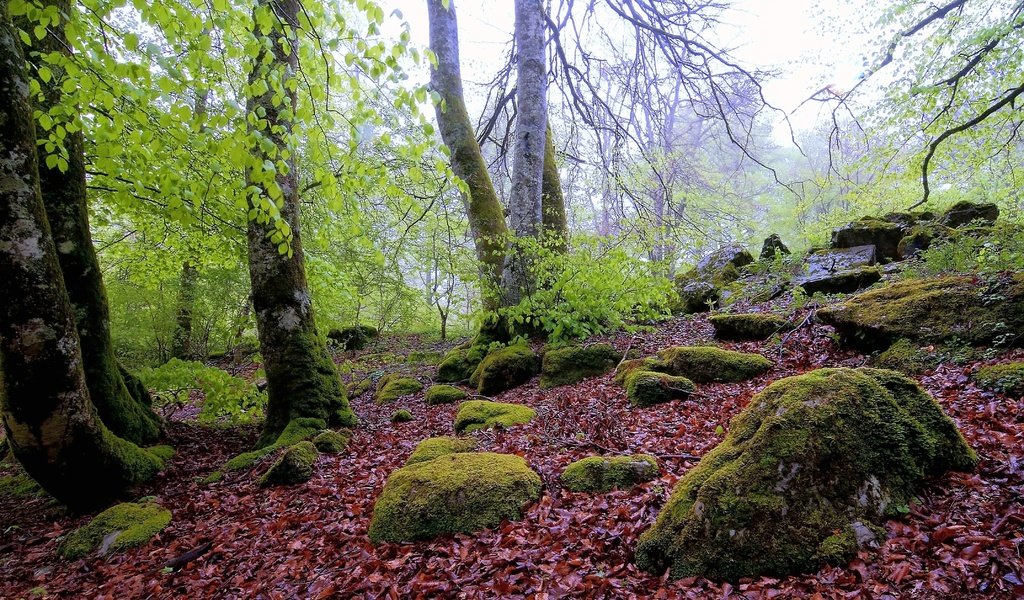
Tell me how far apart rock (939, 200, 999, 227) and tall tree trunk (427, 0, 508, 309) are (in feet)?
26.4

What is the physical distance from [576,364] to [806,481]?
14.6 feet

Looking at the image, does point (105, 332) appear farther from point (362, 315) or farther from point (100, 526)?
point (362, 315)

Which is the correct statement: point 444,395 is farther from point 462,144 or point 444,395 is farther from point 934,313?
point 934,313

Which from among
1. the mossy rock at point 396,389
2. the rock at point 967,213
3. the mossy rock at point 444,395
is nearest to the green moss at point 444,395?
the mossy rock at point 444,395

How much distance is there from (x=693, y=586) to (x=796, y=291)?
555 cm

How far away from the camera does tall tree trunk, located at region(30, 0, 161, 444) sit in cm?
465

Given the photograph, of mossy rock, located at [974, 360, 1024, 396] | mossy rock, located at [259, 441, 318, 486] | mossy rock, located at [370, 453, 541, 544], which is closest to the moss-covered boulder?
mossy rock, located at [370, 453, 541, 544]

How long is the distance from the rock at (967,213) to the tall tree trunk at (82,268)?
12.7 metres

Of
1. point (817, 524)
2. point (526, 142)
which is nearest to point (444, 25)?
point (526, 142)

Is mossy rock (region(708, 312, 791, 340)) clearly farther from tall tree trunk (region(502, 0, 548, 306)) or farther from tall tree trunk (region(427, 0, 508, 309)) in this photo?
tall tree trunk (region(427, 0, 508, 309))

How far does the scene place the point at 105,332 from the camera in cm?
509

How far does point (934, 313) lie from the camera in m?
4.50

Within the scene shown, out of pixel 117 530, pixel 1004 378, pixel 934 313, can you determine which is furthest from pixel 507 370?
pixel 1004 378

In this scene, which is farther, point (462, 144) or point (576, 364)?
point (462, 144)
